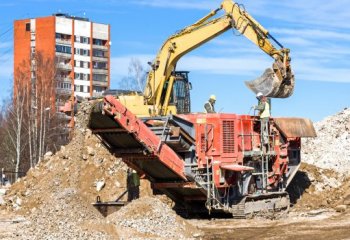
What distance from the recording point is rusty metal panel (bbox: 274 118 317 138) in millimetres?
19625

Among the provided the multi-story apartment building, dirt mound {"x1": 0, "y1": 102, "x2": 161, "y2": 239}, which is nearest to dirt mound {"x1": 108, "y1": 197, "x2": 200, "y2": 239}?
dirt mound {"x1": 0, "y1": 102, "x2": 161, "y2": 239}

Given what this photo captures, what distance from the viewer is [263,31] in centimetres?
1909

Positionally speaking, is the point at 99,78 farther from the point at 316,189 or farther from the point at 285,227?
the point at 285,227

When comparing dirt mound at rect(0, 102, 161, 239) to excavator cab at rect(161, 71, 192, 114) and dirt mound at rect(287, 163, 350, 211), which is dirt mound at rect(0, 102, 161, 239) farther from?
dirt mound at rect(287, 163, 350, 211)

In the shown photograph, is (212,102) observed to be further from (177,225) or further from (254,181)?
(177,225)

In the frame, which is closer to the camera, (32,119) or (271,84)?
(271,84)

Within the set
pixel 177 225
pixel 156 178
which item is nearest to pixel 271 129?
pixel 156 178

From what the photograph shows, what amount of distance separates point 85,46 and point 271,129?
169ft

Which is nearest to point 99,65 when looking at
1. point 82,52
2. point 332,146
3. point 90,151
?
point 82,52

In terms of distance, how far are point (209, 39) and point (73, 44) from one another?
1964 inches

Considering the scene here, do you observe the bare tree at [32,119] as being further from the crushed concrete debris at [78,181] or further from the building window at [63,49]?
the building window at [63,49]

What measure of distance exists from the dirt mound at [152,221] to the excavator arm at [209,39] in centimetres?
399

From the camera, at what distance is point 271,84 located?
61.2 feet

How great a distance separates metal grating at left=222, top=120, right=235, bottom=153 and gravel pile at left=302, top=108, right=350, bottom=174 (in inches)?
264
